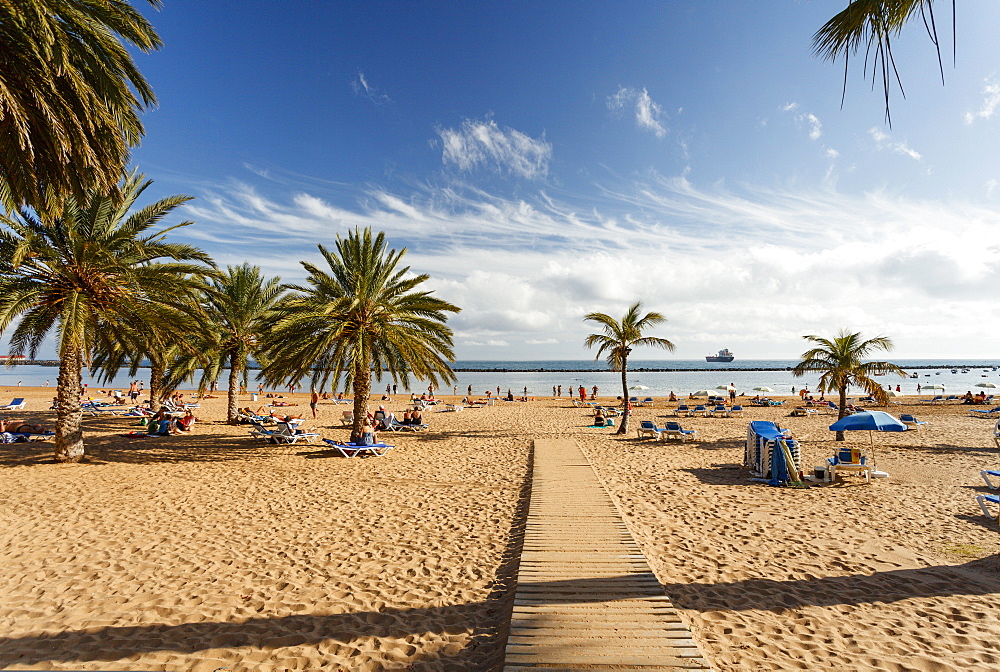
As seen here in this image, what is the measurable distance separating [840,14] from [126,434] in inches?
909

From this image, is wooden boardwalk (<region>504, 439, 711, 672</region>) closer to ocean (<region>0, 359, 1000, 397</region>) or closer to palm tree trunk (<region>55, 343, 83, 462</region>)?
palm tree trunk (<region>55, 343, 83, 462</region>)

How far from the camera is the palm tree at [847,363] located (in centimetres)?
1867

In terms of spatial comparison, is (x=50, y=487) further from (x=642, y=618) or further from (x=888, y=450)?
(x=888, y=450)

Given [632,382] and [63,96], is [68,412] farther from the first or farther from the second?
[632,382]

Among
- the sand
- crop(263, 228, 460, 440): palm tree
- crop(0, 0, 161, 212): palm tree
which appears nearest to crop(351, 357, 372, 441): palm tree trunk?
crop(263, 228, 460, 440): palm tree

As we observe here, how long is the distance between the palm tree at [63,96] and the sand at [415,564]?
5934 mm

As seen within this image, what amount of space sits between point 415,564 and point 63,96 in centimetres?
940

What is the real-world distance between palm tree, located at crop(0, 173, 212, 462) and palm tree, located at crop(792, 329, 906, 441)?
2308cm

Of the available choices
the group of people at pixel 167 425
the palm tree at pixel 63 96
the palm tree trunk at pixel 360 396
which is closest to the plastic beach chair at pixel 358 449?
the palm tree trunk at pixel 360 396

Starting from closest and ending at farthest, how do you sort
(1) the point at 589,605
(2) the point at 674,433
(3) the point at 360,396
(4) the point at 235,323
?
1. (1) the point at 589,605
2. (3) the point at 360,396
3. (2) the point at 674,433
4. (4) the point at 235,323

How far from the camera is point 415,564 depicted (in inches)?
250

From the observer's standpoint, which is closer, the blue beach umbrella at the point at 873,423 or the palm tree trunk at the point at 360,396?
the blue beach umbrella at the point at 873,423

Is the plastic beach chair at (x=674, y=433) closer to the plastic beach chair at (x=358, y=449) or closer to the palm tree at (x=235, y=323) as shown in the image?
the plastic beach chair at (x=358, y=449)

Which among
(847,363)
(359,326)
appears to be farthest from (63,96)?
(847,363)
